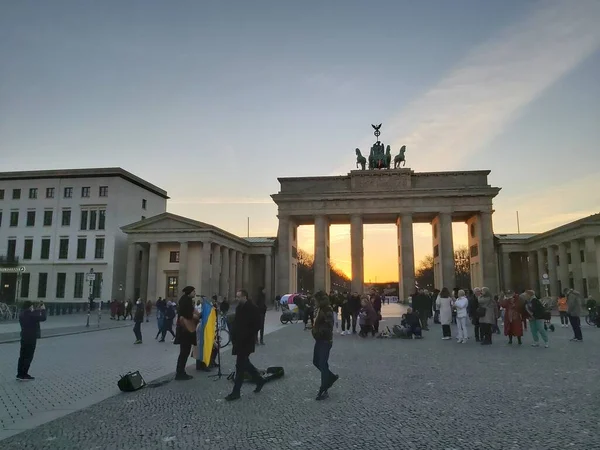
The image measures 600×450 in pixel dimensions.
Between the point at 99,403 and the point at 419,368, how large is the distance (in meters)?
7.35

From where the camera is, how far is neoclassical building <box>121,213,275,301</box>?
5166cm

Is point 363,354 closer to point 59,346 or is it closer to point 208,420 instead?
point 208,420

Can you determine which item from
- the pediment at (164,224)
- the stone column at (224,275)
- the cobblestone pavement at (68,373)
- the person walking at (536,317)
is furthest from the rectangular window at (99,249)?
the person walking at (536,317)

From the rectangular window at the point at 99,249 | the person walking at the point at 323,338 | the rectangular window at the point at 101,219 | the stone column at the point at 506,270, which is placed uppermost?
the rectangular window at the point at 101,219

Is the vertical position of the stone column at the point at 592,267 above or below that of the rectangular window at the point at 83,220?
Result: below

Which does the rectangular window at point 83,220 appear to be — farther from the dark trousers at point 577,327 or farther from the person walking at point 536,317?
the dark trousers at point 577,327

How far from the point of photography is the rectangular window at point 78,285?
2183 inches

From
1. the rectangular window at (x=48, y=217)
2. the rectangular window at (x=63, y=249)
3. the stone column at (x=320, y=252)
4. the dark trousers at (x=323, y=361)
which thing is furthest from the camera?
the rectangular window at (x=48, y=217)

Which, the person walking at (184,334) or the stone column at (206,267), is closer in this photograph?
the person walking at (184,334)

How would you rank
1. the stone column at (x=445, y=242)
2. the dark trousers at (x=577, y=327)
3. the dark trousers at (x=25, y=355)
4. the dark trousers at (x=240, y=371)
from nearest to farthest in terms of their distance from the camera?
the dark trousers at (x=240, y=371) < the dark trousers at (x=25, y=355) < the dark trousers at (x=577, y=327) < the stone column at (x=445, y=242)

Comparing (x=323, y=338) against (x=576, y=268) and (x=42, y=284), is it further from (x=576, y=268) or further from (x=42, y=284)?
(x=42, y=284)

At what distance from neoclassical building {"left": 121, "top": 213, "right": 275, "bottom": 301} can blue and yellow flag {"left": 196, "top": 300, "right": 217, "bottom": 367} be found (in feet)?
126

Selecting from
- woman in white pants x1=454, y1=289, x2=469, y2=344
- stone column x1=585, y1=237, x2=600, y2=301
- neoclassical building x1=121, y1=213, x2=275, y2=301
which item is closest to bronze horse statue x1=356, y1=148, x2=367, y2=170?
neoclassical building x1=121, y1=213, x2=275, y2=301

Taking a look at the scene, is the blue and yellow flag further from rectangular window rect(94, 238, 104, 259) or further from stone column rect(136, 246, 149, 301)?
rectangular window rect(94, 238, 104, 259)
